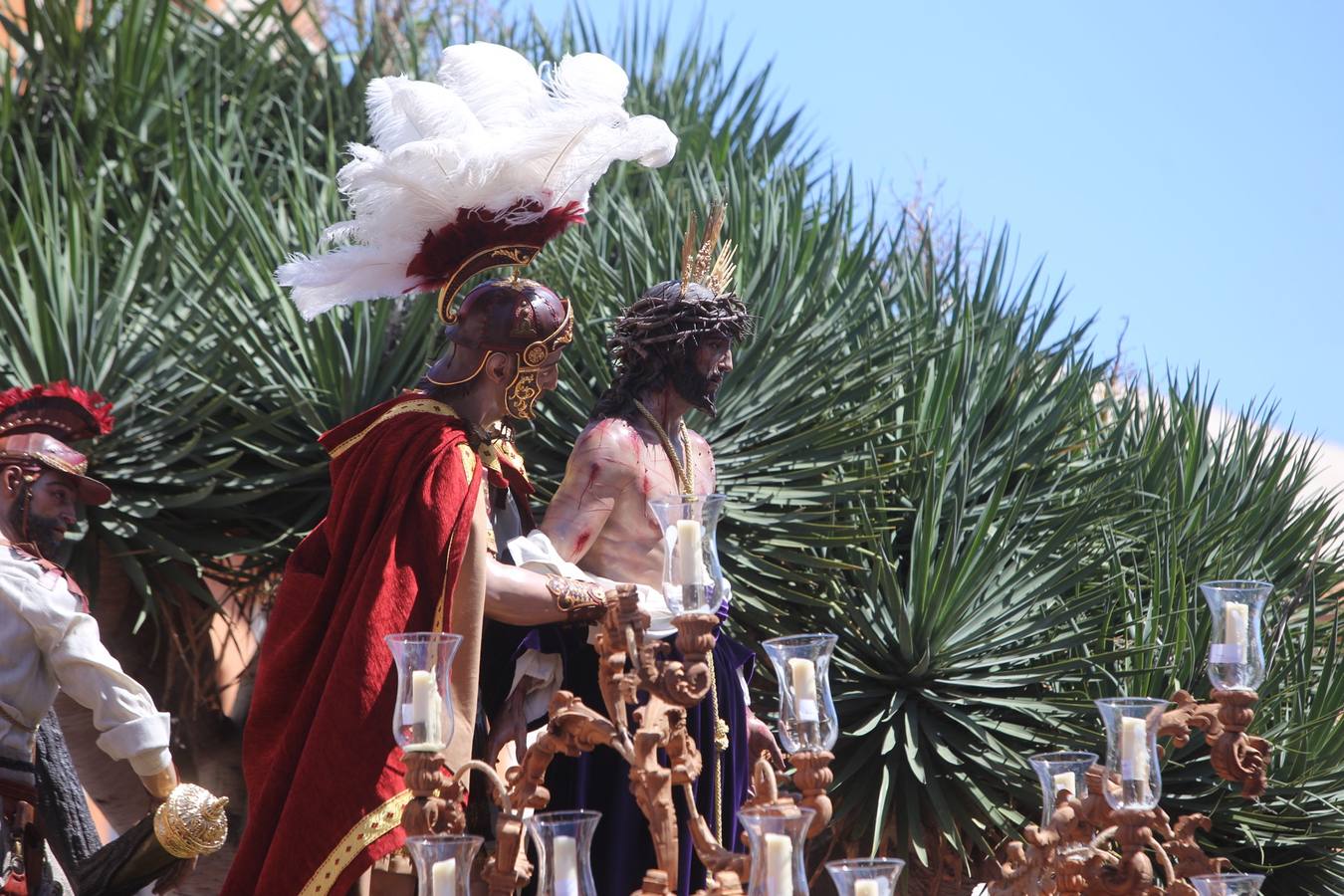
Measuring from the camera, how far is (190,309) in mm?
7383

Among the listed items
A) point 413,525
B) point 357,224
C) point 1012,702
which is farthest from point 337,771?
point 1012,702

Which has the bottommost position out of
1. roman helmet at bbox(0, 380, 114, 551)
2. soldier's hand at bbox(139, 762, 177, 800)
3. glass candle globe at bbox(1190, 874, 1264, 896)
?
soldier's hand at bbox(139, 762, 177, 800)

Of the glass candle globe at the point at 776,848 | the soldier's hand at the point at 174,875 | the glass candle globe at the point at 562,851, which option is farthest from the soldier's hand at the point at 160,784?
the glass candle globe at the point at 776,848

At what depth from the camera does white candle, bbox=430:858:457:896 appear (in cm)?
289

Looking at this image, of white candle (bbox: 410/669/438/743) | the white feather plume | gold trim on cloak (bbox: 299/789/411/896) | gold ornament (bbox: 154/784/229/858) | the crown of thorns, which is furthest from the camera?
the crown of thorns

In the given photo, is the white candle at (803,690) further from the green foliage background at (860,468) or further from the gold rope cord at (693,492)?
the green foliage background at (860,468)

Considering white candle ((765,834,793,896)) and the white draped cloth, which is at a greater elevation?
the white draped cloth

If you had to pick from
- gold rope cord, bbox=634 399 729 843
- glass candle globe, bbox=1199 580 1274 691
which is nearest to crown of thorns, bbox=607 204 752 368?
gold rope cord, bbox=634 399 729 843

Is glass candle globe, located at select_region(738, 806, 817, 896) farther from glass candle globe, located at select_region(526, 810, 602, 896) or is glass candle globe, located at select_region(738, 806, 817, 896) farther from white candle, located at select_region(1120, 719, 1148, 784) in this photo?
white candle, located at select_region(1120, 719, 1148, 784)

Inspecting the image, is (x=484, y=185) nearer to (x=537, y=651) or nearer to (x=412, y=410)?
(x=412, y=410)

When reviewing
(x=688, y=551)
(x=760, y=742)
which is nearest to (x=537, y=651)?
(x=760, y=742)

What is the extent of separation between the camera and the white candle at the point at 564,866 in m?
2.93

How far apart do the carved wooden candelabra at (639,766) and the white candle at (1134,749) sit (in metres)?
0.54

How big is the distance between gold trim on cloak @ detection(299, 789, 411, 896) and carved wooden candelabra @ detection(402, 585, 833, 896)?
37 cm
